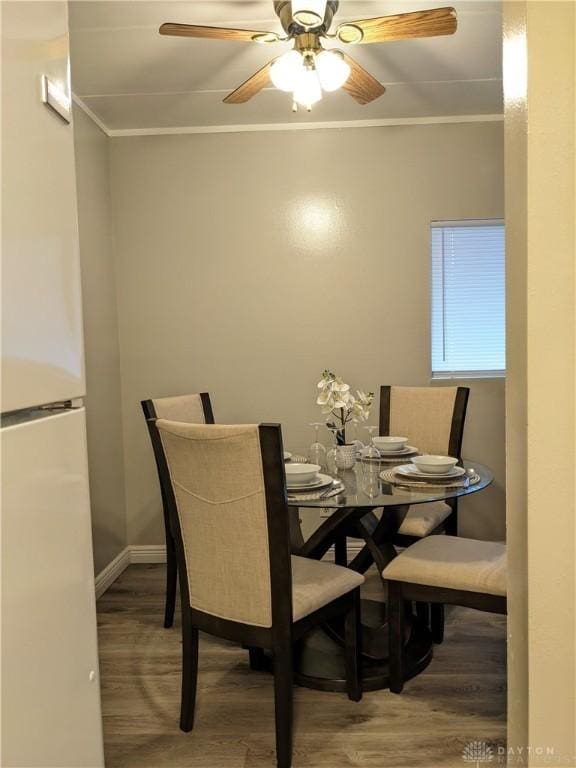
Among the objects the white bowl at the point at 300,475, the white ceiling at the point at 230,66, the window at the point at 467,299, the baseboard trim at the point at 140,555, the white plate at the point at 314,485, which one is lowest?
the baseboard trim at the point at 140,555

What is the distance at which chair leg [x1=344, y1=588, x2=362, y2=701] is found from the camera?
7.52ft

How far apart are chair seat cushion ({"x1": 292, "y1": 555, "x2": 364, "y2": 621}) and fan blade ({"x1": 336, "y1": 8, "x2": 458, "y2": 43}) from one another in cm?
191

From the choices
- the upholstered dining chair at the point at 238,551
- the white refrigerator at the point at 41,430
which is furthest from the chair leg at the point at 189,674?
the white refrigerator at the point at 41,430

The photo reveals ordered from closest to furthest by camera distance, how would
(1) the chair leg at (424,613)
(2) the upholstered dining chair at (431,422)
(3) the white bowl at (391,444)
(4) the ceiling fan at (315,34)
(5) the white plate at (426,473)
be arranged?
1. (4) the ceiling fan at (315,34)
2. (5) the white plate at (426,473)
3. (1) the chair leg at (424,613)
4. (3) the white bowl at (391,444)
5. (2) the upholstered dining chair at (431,422)

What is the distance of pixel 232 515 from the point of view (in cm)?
194

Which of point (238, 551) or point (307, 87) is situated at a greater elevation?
point (307, 87)

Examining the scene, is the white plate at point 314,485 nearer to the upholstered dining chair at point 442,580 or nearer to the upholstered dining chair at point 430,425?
the upholstered dining chair at point 442,580

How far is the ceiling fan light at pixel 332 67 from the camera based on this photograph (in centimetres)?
227

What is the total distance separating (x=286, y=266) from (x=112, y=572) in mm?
2154

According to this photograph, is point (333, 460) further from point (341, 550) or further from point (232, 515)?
point (232, 515)

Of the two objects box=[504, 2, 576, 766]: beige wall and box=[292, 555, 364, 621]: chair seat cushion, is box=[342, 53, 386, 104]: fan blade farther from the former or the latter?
box=[292, 555, 364, 621]: chair seat cushion

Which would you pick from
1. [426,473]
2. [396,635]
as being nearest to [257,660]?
[396,635]

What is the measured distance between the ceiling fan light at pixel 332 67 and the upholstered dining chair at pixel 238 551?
1.38 metres

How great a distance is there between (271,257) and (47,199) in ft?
10.4
